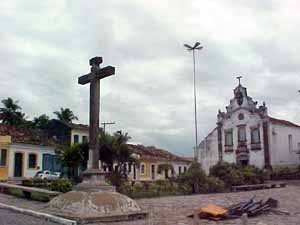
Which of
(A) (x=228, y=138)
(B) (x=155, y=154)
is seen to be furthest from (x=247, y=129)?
(B) (x=155, y=154)

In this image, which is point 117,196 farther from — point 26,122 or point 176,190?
point 26,122

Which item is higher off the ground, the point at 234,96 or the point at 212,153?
the point at 234,96

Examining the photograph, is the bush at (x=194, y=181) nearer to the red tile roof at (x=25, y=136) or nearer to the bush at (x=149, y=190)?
the bush at (x=149, y=190)

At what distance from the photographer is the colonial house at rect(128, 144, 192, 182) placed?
49053 millimetres

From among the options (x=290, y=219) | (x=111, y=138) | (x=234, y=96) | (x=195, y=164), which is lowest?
(x=290, y=219)

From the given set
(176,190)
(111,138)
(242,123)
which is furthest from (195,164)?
(242,123)

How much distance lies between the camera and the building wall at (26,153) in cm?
3616

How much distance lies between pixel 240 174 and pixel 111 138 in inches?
365

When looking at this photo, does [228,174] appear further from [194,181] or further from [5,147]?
[5,147]

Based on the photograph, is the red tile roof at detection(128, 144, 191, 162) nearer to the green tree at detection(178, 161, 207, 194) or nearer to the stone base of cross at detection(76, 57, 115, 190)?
the green tree at detection(178, 161, 207, 194)

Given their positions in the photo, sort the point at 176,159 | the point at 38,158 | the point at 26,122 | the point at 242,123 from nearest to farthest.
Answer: the point at 38,158 → the point at 242,123 → the point at 26,122 → the point at 176,159

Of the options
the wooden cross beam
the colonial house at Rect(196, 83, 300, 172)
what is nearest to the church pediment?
the colonial house at Rect(196, 83, 300, 172)

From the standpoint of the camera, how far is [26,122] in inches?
2100

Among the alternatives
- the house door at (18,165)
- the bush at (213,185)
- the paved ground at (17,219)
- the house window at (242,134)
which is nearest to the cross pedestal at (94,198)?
the paved ground at (17,219)
